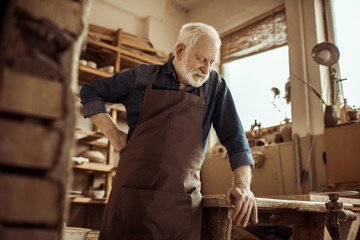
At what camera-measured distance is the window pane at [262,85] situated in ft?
15.9

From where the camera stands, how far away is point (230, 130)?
5.50 feet

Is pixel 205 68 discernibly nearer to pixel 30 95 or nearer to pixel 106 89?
pixel 106 89

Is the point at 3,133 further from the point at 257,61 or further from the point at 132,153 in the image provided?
the point at 257,61

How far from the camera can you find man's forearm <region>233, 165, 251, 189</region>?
4.90 ft

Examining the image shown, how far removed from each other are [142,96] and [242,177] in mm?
613

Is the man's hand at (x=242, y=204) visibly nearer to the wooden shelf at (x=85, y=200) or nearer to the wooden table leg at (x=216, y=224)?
the wooden table leg at (x=216, y=224)

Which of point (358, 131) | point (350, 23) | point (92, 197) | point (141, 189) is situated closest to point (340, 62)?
point (350, 23)

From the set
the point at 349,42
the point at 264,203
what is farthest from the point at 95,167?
the point at 349,42

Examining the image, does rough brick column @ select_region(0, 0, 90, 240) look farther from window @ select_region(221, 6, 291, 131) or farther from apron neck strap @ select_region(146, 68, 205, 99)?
window @ select_region(221, 6, 291, 131)

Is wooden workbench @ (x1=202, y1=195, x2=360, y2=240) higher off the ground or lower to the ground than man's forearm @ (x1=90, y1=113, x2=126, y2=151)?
lower

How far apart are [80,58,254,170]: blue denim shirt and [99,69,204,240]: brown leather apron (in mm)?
80

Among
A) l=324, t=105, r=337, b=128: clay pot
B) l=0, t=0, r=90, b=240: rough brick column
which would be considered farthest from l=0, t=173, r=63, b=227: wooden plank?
Answer: l=324, t=105, r=337, b=128: clay pot

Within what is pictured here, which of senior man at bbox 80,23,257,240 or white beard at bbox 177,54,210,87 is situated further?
white beard at bbox 177,54,210,87

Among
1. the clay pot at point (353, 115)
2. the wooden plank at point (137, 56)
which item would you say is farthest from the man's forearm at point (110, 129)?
the wooden plank at point (137, 56)
